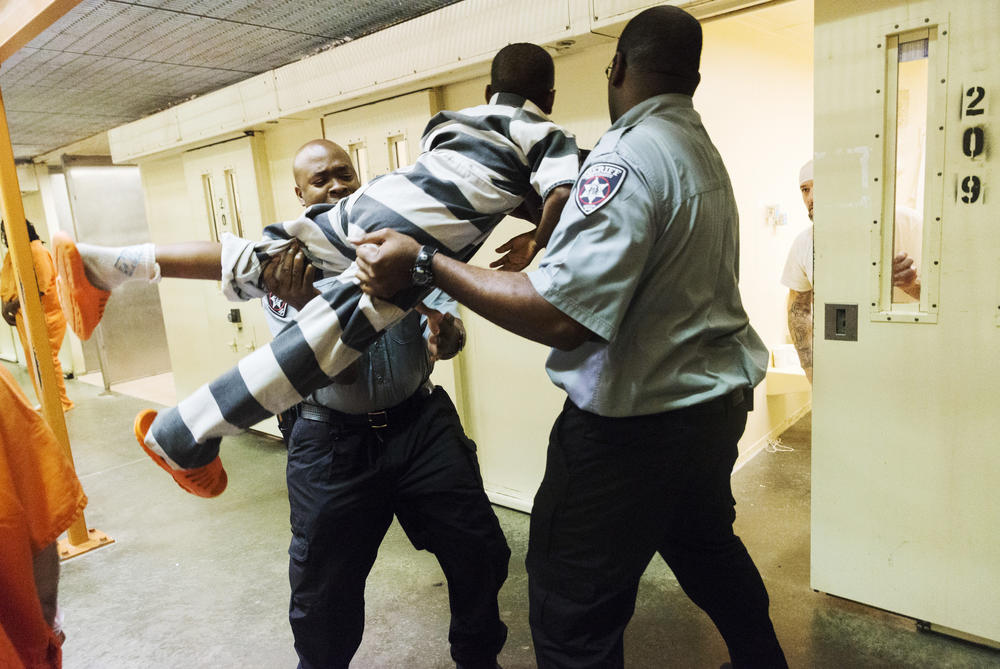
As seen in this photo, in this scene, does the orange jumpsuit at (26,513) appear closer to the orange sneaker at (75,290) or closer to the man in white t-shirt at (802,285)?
the orange sneaker at (75,290)

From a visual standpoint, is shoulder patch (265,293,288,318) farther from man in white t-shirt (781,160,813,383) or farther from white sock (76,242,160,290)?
man in white t-shirt (781,160,813,383)

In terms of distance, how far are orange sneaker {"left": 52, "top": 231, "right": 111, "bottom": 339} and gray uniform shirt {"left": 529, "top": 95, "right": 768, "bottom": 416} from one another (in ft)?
4.18

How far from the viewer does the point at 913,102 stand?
3.71 meters

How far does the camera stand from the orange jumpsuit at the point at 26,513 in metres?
1.19

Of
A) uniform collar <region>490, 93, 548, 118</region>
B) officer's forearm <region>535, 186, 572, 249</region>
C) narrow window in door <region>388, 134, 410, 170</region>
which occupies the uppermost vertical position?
narrow window in door <region>388, 134, 410, 170</region>

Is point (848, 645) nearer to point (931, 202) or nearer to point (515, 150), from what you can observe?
point (931, 202)

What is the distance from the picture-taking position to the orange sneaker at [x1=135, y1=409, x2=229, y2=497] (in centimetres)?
145

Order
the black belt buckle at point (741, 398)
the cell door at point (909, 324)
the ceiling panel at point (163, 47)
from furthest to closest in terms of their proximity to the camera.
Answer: the ceiling panel at point (163, 47), the cell door at point (909, 324), the black belt buckle at point (741, 398)

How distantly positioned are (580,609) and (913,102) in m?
3.72

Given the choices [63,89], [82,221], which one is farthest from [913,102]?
[82,221]

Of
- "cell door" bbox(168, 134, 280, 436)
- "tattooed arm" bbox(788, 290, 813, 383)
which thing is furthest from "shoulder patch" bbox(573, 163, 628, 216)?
"cell door" bbox(168, 134, 280, 436)

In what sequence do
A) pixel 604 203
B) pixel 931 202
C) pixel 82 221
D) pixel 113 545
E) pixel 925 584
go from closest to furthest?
1. pixel 604 203
2. pixel 931 202
3. pixel 925 584
4. pixel 113 545
5. pixel 82 221

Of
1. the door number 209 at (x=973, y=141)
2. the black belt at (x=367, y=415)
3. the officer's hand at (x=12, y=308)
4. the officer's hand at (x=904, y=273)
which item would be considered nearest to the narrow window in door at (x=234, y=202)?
the officer's hand at (x=12, y=308)

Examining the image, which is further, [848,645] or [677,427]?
[848,645]
